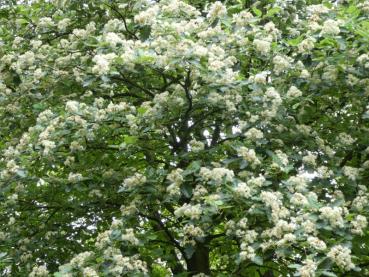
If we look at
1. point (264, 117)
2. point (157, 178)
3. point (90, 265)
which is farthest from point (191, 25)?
point (90, 265)

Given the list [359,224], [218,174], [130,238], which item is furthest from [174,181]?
[359,224]

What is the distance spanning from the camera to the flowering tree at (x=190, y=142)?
5797mm

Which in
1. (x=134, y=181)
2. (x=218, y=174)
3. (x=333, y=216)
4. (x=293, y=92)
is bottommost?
(x=134, y=181)

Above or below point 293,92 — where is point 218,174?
below

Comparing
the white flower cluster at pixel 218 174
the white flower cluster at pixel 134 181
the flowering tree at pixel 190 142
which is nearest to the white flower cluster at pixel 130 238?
the flowering tree at pixel 190 142

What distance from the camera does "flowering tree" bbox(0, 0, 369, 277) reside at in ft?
19.0

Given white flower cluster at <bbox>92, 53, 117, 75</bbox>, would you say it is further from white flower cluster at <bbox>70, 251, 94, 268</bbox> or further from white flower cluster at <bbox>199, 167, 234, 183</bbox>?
white flower cluster at <bbox>70, 251, 94, 268</bbox>

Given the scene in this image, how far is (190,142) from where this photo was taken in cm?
703

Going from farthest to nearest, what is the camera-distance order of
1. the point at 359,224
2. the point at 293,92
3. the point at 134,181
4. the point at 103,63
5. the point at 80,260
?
the point at 293,92 → the point at 134,181 → the point at 103,63 → the point at 80,260 → the point at 359,224

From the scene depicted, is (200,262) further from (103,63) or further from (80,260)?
(103,63)

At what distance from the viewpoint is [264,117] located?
670 cm

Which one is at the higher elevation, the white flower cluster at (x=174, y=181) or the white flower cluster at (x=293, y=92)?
the white flower cluster at (x=293, y=92)

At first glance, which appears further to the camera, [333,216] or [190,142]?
[190,142]

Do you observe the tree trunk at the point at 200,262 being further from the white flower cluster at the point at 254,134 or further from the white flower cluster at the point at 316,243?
the white flower cluster at the point at 316,243
